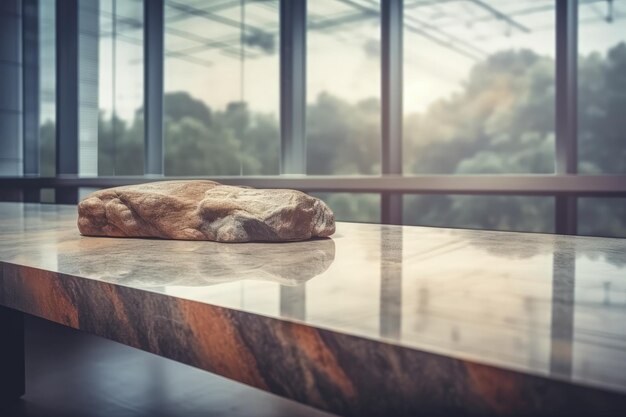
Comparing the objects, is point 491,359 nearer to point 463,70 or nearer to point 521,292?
point 521,292

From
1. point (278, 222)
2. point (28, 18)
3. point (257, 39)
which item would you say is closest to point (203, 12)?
point (257, 39)

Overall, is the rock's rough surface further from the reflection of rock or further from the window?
the window

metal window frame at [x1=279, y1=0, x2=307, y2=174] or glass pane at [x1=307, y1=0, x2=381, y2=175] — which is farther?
metal window frame at [x1=279, y1=0, x2=307, y2=174]

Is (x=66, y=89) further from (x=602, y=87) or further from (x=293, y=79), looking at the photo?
(x=602, y=87)

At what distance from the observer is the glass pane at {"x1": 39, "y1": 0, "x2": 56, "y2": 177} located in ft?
31.0

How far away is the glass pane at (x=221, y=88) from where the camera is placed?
6527mm

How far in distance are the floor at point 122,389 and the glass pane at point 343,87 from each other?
339cm

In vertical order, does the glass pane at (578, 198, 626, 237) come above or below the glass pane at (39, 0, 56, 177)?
below

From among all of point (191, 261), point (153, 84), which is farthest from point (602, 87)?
point (153, 84)

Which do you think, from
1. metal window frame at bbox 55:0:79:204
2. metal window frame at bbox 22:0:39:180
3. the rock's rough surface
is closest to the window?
metal window frame at bbox 55:0:79:204

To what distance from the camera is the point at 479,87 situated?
4.97 metres

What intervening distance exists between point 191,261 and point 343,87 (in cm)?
440

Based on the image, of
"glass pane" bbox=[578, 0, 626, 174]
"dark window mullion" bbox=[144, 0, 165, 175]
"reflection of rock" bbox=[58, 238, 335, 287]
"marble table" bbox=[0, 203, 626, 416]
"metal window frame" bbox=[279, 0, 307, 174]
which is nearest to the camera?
"marble table" bbox=[0, 203, 626, 416]

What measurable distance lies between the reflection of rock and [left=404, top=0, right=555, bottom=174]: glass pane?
120 inches
